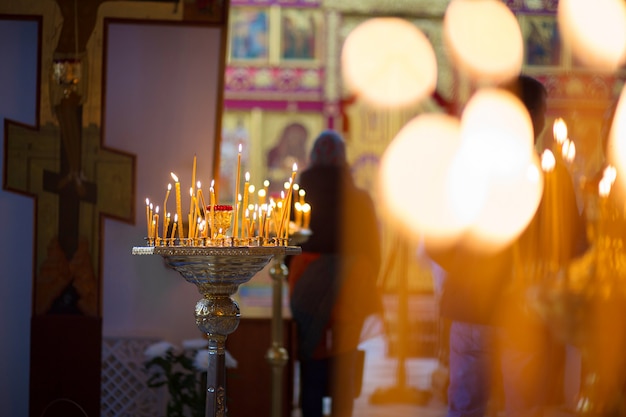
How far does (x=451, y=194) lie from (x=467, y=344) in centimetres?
913

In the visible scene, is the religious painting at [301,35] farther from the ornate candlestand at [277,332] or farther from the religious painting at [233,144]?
the ornate candlestand at [277,332]

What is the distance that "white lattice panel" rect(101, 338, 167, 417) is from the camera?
3.98 metres

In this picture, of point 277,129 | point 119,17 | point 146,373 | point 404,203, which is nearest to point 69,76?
point 119,17

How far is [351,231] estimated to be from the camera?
3832 millimetres

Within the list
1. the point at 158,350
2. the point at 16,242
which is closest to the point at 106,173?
the point at 16,242

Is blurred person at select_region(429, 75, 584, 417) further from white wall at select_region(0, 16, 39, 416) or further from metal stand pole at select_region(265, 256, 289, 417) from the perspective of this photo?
white wall at select_region(0, 16, 39, 416)

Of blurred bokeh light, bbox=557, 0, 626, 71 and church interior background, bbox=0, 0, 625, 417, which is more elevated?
blurred bokeh light, bbox=557, 0, 626, 71

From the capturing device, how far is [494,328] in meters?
2.78

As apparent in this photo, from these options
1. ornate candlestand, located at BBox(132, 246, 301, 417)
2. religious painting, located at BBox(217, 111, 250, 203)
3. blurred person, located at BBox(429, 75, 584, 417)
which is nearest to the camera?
ornate candlestand, located at BBox(132, 246, 301, 417)

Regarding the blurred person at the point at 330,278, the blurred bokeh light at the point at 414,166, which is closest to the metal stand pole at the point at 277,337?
the blurred person at the point at 330,278

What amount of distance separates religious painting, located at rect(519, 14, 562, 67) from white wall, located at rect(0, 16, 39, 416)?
28.3 ft

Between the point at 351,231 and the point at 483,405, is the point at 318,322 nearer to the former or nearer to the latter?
the point at 351,231

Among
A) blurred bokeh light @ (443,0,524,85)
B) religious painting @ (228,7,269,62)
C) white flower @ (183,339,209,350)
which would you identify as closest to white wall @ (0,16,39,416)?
white flower @ (183,339,209,350)

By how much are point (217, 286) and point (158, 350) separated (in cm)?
163
